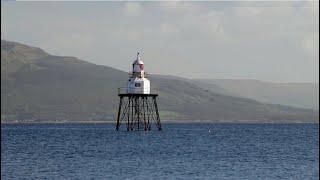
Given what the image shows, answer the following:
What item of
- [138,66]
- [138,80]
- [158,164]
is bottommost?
[158,164]

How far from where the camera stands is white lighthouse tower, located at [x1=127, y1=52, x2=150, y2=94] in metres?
115

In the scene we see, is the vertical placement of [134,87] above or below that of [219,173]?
above

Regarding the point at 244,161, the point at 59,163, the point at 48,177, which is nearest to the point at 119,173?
the point at 48,177

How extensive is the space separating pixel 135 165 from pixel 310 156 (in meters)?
20.2

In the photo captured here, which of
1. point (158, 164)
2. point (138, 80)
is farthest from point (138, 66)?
point (158, 164)

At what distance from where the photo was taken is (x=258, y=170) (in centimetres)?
5662

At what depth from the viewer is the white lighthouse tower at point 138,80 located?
114544 millimetres

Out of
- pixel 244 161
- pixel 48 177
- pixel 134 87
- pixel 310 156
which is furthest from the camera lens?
pixel 134 87

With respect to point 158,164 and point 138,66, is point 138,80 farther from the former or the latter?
point 158,164

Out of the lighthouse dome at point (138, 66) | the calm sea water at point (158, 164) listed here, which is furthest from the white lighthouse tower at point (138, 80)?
the calm sea water at point (158, 164)

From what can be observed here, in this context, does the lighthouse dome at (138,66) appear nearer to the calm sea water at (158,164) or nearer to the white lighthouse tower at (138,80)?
the white lighthouse tower at (138,80)

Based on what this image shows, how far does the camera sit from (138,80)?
376 feet

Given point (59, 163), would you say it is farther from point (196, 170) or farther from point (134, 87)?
point (134, 87)

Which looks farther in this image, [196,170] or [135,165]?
[135,165]
